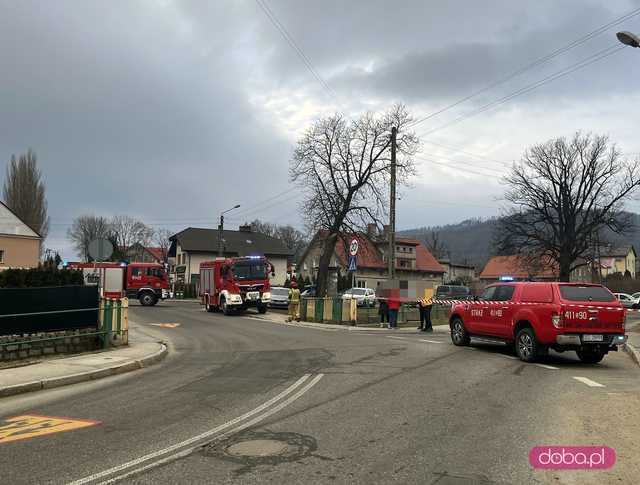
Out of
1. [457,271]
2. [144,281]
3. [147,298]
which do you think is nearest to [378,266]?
[147,298]

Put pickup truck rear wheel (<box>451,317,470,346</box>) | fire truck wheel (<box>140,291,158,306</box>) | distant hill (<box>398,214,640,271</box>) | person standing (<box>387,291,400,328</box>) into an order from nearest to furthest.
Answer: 1. pickup truck rear wheel (<box>451,317,470,346</box>)
2. person standing (<box>387,291,400,328</box>)
3. fire truck wheel (<box>140,291,158,306</box>)
4. distant hill (<box>398,214,640,271</box>)

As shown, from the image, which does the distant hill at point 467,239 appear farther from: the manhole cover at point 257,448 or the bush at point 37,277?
the manhole cover at point 257,448

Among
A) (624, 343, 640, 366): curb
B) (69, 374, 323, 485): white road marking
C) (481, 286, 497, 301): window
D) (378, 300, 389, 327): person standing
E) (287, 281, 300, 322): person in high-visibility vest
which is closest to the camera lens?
(69, 374, 323, 485): white road marking

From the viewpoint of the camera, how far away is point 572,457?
5.30m

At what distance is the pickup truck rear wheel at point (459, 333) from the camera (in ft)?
49.0

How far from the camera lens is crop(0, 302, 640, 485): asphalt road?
15.8ft

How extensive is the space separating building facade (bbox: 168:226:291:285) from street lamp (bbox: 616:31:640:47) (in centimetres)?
5637

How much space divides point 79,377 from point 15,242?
42506 millimetres

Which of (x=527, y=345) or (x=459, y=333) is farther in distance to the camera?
(x=459, y=333)

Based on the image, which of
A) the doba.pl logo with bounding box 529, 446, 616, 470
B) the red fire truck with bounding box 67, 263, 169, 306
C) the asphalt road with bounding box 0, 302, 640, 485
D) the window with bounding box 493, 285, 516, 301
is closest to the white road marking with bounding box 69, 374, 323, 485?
the asphalt road with bounding box 0, 302, 640, 485

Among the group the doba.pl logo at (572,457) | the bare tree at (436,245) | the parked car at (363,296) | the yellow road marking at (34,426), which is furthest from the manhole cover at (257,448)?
the bare tree at (436,245)

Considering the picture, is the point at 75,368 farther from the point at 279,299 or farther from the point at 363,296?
the point at 363,296

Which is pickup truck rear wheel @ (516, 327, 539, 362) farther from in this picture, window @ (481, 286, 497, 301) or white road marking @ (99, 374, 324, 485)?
white road marking @ (99, 374, 324, 485)

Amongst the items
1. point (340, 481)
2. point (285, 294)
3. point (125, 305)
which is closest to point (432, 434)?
point (340, 481)
